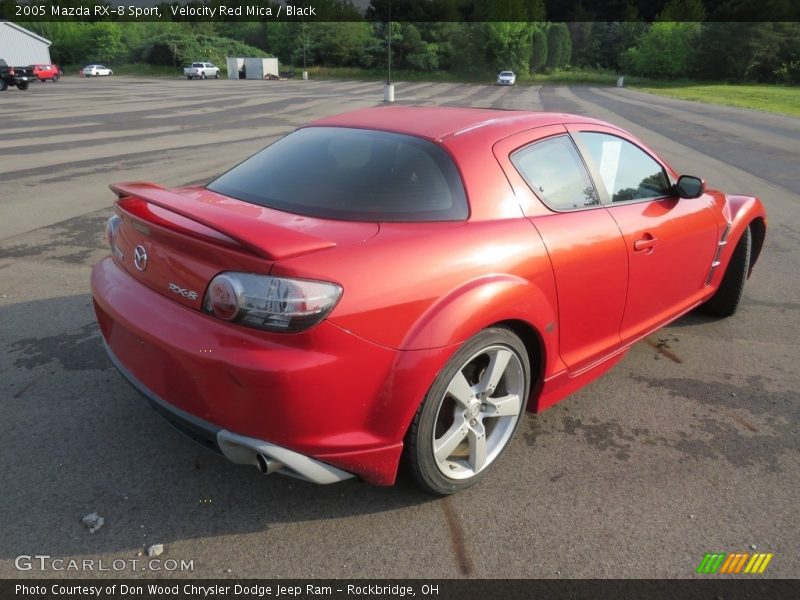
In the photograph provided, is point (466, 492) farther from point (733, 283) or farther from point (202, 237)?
point (733, 283)

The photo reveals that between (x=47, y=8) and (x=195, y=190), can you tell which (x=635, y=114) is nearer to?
(x=195, y=190)

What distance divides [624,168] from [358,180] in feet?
5.56

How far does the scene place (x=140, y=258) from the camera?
2463 millimetres

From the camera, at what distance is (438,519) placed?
242 centimetres

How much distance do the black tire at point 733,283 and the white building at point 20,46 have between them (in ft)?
263

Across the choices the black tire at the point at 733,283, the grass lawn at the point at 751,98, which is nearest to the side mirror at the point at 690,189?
the black tire at the point at 733,283

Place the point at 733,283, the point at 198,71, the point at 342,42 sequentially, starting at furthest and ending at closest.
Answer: the point at 342,42
the point at 198,71
the point at 733,283

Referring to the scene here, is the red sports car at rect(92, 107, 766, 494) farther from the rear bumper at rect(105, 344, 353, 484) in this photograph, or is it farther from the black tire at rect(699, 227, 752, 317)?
the black tire at rect(699, 227, 752, 317)

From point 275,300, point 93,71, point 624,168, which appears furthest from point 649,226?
point 93,71

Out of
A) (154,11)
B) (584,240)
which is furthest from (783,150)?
(154,11)

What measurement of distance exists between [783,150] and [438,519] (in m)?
17.3

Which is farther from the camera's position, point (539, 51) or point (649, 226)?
point (539, 51)

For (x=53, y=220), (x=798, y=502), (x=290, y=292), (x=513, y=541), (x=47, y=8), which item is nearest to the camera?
(x=290, y=292)

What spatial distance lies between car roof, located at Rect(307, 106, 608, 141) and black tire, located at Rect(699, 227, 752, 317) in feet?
5.82
